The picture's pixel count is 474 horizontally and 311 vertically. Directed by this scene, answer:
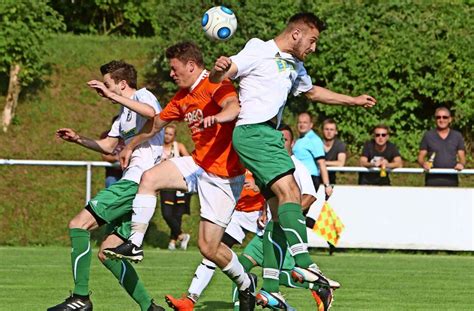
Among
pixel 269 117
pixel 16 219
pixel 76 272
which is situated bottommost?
pixel 16 219

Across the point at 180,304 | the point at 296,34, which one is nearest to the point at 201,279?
the point at 180,304

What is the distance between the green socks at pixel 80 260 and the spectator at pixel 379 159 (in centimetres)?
976

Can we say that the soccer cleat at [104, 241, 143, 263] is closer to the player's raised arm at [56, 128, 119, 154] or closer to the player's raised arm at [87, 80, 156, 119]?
the player's raised arm at [87, 80, 156, 119]

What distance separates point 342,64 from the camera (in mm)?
23328

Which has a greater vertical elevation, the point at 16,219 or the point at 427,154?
the point at 427,154

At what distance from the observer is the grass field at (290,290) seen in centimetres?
1112

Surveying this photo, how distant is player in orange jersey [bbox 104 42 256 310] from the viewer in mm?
9820

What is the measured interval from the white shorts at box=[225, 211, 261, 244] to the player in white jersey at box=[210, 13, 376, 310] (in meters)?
1.42

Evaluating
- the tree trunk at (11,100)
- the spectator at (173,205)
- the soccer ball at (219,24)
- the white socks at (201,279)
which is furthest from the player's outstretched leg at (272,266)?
the tree trunk at (11,100)

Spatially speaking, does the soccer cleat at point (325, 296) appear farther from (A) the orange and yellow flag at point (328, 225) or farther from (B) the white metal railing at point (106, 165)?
(B) the white metal railing at point (106, 165)

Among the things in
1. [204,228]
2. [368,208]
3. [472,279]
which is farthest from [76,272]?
[368,208]

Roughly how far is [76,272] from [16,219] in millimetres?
10682

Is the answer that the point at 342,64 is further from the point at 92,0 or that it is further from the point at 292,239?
the point at 292,239

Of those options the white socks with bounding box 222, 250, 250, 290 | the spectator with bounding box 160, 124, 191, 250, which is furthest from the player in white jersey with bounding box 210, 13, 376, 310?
the spectator with bounding box 160, 124, 191, 250
